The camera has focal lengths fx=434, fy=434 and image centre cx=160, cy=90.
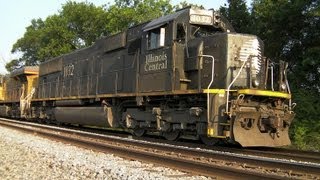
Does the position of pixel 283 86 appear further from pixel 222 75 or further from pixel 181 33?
pixel 181 33

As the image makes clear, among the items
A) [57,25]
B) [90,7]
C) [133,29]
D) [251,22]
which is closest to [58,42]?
[57,25]

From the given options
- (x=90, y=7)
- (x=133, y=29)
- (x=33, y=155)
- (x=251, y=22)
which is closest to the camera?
(x=33, y=155)

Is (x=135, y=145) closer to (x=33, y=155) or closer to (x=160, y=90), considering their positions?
(x=160, y=90)

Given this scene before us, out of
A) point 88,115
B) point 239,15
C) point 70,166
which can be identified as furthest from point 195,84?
point 239,15

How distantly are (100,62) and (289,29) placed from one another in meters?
7.88

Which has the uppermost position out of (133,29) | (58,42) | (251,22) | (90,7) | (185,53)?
(90,7)

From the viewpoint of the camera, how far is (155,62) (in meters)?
11.9

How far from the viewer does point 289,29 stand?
58.6 feet

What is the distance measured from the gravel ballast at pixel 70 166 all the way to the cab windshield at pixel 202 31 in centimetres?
396

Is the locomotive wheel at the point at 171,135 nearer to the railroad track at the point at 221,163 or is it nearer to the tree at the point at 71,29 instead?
the railroad track at the point at 221,163

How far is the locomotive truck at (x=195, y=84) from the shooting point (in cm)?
991

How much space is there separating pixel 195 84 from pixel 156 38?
1.89 metres

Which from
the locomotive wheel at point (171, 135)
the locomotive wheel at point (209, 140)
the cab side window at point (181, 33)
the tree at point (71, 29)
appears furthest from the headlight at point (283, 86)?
the tree at point (71, 29)

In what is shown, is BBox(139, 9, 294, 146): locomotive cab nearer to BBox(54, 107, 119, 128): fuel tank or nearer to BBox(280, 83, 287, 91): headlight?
BBox(280, 83, 287, 91): headlight
